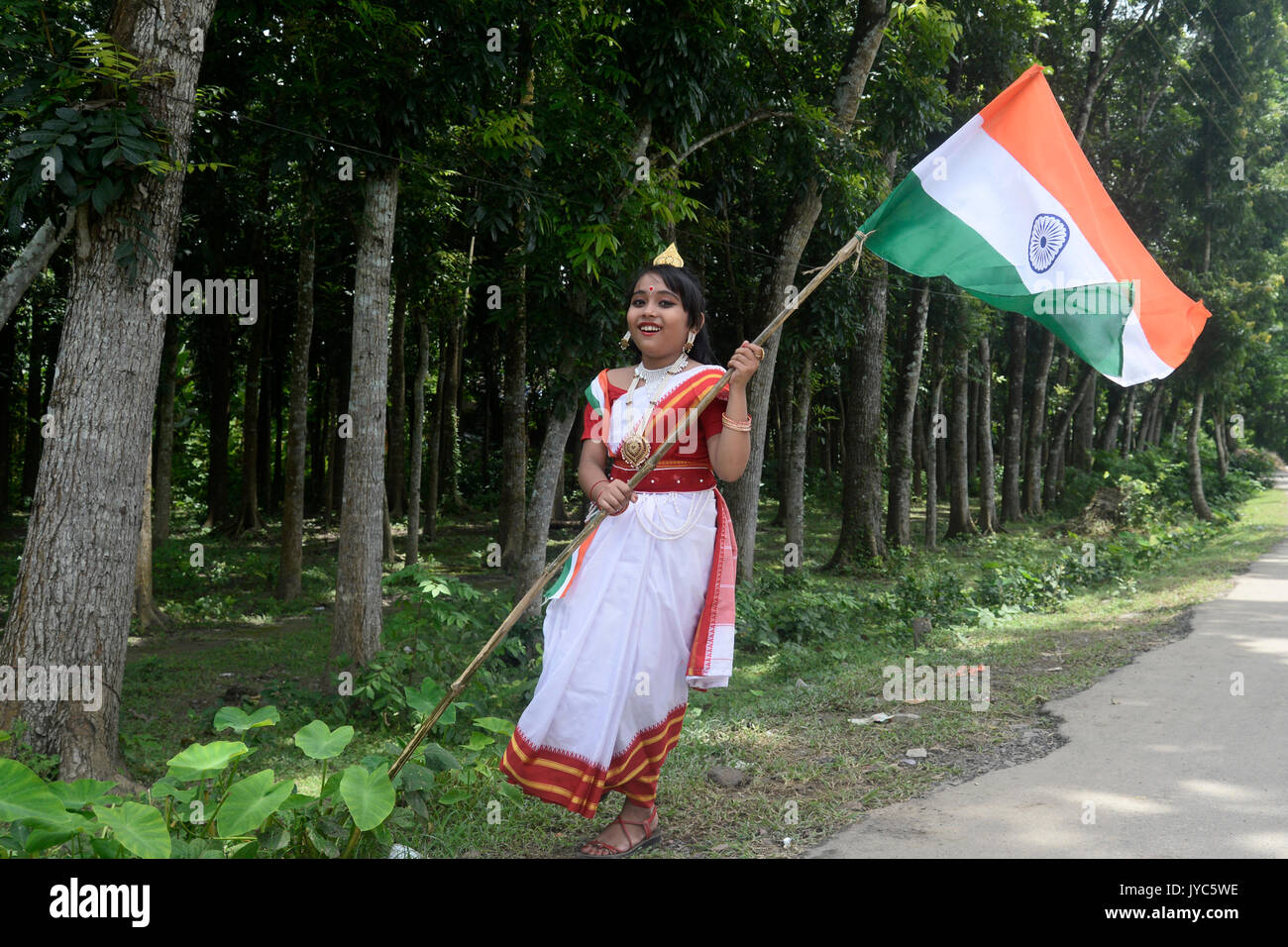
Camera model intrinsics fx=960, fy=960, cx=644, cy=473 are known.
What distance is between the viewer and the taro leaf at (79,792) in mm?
3090

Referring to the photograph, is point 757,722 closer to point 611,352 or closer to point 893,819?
point 893,819

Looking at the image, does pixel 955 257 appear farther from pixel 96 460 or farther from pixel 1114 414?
pixel 1114 414

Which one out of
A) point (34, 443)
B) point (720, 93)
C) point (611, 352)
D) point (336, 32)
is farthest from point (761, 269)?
point (34, 443)

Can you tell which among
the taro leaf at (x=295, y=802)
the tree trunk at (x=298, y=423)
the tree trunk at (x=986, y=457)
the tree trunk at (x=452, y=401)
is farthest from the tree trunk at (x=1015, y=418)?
the taro leaf at (x=295, y=802)

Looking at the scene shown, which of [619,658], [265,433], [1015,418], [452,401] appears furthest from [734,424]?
[265,433]

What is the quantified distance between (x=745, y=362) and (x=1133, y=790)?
107 inches

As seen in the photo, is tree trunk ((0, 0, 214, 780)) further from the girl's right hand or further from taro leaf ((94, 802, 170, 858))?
the girl's right hand

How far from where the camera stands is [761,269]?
1608cm

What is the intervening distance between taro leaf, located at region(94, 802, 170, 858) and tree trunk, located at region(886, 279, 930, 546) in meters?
16.3

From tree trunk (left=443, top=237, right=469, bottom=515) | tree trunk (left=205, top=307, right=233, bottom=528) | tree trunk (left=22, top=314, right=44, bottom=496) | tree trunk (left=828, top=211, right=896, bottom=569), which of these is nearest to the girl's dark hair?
tree trunk (left=443, top=237, right=469, bottom=515)

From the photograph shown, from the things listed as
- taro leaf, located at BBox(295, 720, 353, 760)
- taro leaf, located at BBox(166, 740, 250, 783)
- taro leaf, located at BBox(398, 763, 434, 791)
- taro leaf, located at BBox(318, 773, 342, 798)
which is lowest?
taro leaf, located at BBox(398, 763, 434, 791)

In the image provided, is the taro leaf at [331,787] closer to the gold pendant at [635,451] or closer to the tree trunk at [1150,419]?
the gold pendant at [635,451]

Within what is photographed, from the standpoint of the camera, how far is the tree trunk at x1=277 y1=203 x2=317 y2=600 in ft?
39.3
